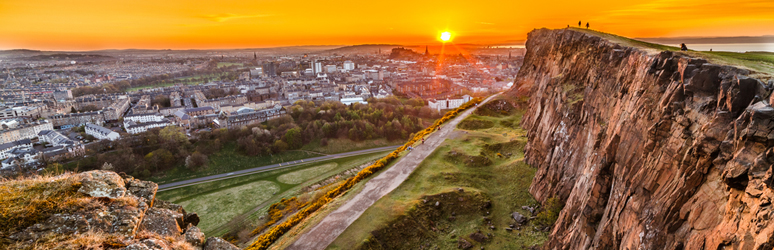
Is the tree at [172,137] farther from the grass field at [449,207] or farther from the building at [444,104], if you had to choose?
the building at [444,104]

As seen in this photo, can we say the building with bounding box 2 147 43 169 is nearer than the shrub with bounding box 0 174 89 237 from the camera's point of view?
No

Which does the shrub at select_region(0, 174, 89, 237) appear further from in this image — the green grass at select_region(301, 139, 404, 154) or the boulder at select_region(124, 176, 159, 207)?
the green grass at select_region(301, 139, 404, 154)

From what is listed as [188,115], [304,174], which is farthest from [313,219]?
[188,115]

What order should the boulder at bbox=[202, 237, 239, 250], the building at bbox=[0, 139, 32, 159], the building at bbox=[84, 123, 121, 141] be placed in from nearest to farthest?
1. the boulder at bbox=[202, 237, 239, 250]
2. the building at bbox=[0, 139, 32, 159]
3. the building at bbox=[84, 123, 121, 141]

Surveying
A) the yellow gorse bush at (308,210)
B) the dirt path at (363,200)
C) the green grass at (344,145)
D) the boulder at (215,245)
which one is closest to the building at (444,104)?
the green grass at (344,145)

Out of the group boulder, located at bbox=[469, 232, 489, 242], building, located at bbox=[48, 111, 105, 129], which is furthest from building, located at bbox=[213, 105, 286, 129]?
boulder, located at bbox=[469, 232, 489, 242]

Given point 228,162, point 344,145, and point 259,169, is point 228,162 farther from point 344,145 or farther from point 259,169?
point 344,145

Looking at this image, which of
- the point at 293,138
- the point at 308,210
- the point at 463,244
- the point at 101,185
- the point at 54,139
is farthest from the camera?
the point at 54,139
